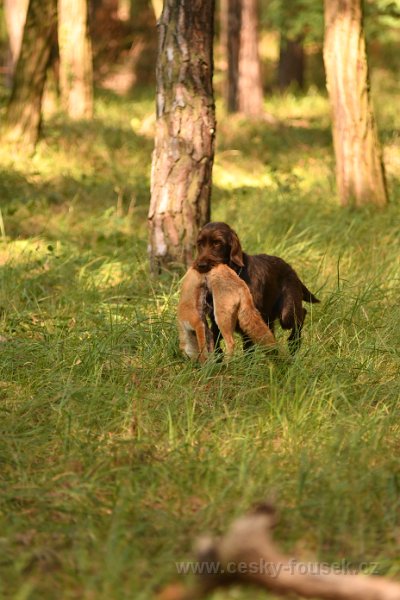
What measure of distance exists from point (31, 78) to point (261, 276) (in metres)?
7.80

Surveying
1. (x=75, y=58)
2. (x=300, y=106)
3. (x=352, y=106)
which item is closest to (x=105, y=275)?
(x=352, y=106)

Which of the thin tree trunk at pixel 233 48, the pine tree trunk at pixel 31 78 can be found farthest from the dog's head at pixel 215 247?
the thin tree trunk at pixel 233 48

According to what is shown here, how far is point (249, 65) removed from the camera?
18.9m

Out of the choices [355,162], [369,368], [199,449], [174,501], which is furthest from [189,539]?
[355,162]

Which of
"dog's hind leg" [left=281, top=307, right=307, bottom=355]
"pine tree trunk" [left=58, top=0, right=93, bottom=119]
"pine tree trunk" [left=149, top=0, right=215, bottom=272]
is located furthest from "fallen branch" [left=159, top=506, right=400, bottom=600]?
"pine tree trunk" [left=58, top=0, right=93, bottom=119]

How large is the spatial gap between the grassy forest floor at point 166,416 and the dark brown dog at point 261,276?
218mm

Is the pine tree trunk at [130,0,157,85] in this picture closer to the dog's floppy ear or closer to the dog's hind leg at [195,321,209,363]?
the dog's floppy ear

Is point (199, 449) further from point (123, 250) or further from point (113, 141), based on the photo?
point (113, 141)

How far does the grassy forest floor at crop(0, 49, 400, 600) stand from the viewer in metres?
3.90

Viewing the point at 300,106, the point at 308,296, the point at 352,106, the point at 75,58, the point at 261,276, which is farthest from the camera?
the point at 300,106

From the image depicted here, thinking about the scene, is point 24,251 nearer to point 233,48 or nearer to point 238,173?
point 238,173

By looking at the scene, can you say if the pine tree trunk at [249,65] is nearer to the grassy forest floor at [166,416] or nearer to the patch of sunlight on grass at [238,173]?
the patch of sunlight on grass at [238,173]

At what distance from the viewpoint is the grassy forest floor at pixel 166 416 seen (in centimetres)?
390

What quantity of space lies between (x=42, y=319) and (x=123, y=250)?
2.27 meters
